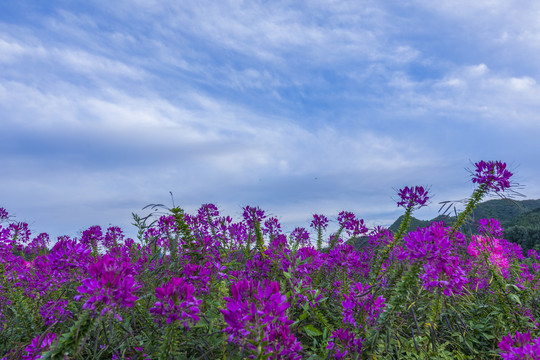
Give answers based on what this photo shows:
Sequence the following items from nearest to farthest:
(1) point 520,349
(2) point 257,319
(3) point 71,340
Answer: (2) point 257,319 < (3) point 71,340 < (1) point 520,349

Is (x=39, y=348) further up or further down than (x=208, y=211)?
further down

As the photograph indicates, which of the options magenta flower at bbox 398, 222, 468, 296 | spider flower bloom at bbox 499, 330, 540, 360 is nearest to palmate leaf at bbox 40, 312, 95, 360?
magenta flower at bbox 398, 222, 468, 296

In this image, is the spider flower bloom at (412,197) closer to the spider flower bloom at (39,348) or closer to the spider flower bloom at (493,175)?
the spider flower bloom at (493,175)

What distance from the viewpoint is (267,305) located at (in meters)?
2.12

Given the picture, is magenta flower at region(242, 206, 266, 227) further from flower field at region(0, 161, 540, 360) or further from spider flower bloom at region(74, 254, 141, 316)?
spider flower bloom at region(74, 254, 141, 316)

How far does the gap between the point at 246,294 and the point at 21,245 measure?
9613 millimetres

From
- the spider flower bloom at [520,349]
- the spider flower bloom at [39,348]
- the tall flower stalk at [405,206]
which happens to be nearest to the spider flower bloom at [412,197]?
the tall flower stalk at [405,206]

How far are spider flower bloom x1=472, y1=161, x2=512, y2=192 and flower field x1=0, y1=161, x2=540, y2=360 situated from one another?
1cm

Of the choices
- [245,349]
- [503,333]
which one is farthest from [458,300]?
[245,349]

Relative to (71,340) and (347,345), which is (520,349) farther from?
(71,340)

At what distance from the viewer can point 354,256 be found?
4301 mm

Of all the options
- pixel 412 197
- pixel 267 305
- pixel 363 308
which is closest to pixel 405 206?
pixel 412 197

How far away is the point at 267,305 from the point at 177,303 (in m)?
0.62

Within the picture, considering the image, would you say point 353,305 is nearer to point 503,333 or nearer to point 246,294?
point 246,294
